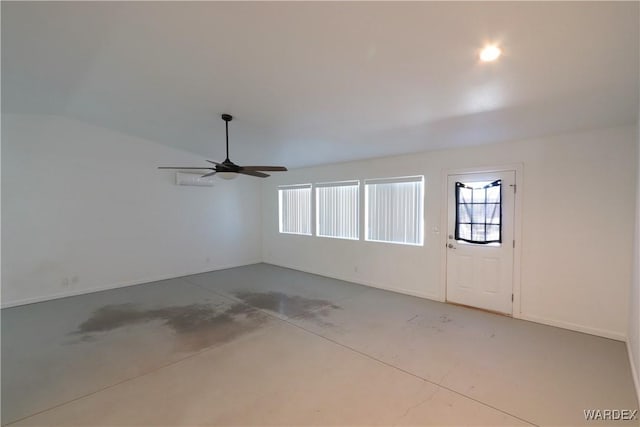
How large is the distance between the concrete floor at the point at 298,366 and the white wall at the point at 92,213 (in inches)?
29.7

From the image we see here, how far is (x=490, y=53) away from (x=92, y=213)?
6.20m

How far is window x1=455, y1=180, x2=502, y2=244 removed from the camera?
4.02 metres

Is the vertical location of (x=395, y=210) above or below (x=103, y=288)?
above

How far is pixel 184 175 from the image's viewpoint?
6.13 meters

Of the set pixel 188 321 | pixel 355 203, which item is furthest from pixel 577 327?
pixel 188 321

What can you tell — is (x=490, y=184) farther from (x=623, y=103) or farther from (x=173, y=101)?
(x=173, y=101)

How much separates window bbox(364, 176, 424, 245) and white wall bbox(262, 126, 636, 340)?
22 centimetres

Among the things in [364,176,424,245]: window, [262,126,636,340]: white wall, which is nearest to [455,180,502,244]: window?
[262,126,636,340]: white wall

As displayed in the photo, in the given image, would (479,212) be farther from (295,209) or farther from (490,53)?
(295,209)

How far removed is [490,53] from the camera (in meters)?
2.12

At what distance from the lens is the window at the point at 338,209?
5.80m

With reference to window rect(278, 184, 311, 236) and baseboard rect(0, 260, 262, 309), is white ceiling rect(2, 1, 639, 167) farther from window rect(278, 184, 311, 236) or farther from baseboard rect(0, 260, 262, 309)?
baseboard rect(0, 260, 262, 309)

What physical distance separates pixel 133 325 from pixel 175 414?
82.1 inches
